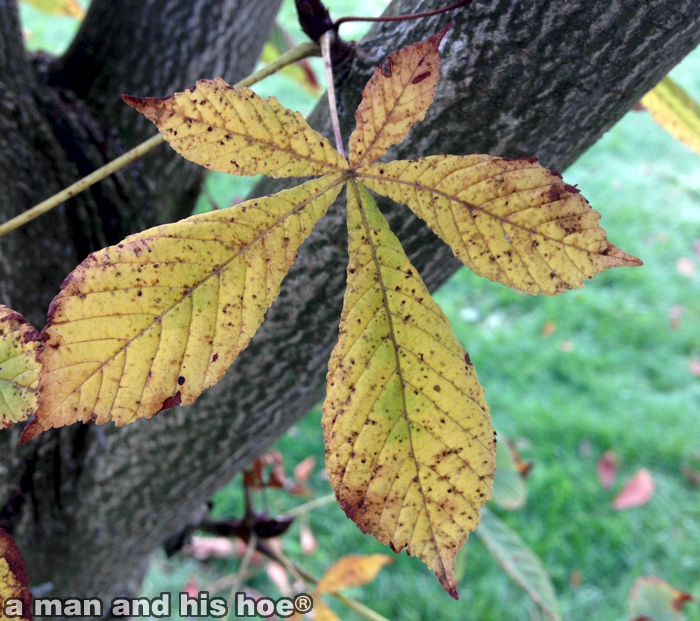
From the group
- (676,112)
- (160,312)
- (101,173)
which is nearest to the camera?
(160,312)

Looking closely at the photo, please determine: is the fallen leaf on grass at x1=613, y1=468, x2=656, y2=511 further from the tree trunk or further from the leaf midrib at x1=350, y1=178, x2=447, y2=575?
the leaf midrib at x1=350, y1=178, x2=447, y2=575

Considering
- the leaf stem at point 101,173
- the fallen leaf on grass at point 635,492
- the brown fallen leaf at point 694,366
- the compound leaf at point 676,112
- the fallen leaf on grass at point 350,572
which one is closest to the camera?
the leaf stem at point 101,173

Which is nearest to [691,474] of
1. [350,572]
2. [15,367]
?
[350,572]

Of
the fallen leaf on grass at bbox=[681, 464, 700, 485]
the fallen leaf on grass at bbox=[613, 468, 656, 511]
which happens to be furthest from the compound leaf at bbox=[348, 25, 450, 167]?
the fallen leaf on grass at bbox=[681, 464, 700, 485]

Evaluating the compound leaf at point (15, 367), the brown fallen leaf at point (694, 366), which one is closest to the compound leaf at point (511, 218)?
the compound leaf at point (15, 367)

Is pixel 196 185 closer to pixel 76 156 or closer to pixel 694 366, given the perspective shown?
pixel 76 156

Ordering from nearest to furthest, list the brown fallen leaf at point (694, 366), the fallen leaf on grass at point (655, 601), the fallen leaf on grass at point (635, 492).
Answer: the fallen leaf on grass at point (655, 601) < the fallen leaf on grass at point (635, 492) < the brown fallen leaf at point (694, 366)

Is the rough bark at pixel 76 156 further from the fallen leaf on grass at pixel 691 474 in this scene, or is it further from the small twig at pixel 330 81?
the fallen leaf on grass at pixel 691 474
